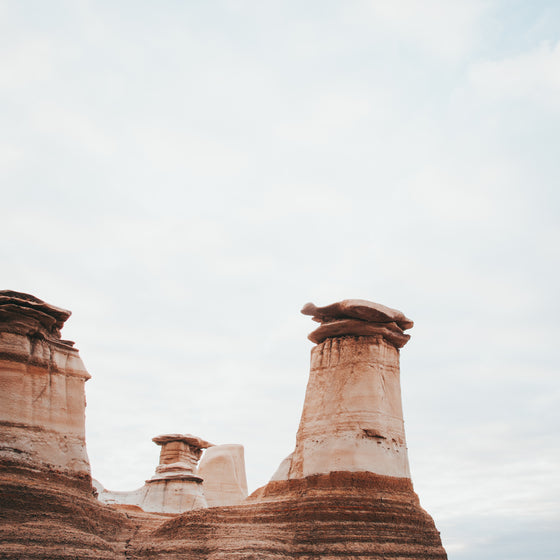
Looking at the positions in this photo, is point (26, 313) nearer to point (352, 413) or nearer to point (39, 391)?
point (39, 391)

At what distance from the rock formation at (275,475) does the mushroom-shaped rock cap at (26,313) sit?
0.03m

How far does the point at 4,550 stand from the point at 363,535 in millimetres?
7123

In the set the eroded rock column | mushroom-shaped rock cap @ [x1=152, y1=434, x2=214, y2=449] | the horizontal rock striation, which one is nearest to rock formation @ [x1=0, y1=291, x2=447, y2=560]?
the horizontal rock striation

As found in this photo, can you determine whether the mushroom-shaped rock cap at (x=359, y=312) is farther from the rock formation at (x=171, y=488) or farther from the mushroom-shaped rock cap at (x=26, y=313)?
the rock formation at (x=171, y=488)

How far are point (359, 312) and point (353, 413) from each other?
2.39 meters

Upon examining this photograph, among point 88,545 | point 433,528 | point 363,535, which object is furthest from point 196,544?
point 433,528

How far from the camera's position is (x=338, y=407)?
1647 centimetres

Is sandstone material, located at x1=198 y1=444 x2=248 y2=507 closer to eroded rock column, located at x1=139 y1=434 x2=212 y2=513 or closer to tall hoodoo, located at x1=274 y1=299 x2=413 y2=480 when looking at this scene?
eroded rock column, located at x1=139 y1=434 x2=212 y2=513

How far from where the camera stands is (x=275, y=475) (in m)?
17.1

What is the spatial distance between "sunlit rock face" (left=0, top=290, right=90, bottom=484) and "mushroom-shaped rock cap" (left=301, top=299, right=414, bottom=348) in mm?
6335

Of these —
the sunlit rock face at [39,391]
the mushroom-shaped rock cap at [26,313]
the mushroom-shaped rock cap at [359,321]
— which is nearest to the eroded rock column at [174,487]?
the sunlit rock face at [39,391]

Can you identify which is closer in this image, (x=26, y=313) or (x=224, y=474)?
(x=26, y=313)

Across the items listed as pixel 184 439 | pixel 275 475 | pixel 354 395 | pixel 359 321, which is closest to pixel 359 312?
pixel 359 321

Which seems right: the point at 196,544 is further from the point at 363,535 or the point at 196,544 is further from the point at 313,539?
the point at 363,535
